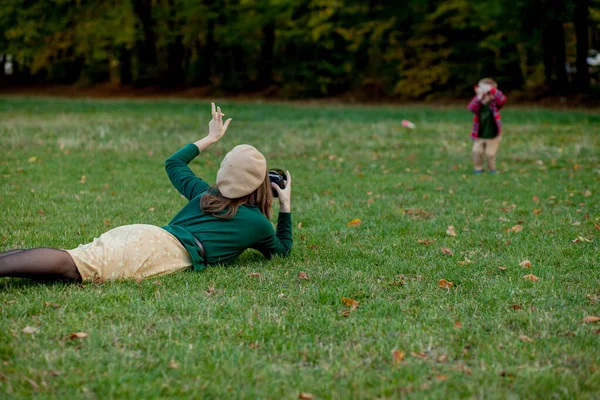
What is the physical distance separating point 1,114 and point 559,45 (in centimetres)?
2208

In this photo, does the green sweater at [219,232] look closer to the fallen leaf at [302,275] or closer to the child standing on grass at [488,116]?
the fallen leaf at [302,275]

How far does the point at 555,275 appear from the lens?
5.11 m

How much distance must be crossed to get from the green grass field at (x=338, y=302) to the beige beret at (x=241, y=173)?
2.15 feet

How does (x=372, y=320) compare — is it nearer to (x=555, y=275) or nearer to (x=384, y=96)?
(x=555, y=275)

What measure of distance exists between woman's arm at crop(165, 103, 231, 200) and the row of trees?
26507 mm

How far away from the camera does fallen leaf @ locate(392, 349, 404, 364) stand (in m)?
3.44

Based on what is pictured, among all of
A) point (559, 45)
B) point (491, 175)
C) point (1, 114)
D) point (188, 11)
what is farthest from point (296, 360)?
point (188, 11)

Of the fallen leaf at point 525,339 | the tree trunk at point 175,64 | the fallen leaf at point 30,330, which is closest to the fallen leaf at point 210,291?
the fallen leaf at point 30,330

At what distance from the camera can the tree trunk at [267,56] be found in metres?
38.8

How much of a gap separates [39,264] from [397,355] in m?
2.39

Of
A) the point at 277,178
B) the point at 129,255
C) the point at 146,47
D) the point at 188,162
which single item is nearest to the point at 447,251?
the point at 277,178

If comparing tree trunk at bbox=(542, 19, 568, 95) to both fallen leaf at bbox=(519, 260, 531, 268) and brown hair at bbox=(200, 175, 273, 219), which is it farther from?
brown hair at bbox=(200, 175, 273, 219)

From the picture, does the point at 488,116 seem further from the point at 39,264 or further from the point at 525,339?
the point at 39,264

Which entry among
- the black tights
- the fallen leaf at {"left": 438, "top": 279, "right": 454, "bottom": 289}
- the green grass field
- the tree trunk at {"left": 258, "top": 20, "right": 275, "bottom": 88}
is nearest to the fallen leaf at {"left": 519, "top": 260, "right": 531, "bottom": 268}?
the green grass field
